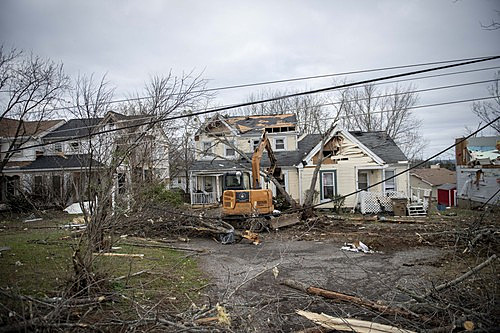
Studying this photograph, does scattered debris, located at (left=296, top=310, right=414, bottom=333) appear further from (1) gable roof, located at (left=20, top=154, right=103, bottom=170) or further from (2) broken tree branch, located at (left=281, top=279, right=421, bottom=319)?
(1) gable roof, located at (left=20, top=154, right=103, bottom=170)

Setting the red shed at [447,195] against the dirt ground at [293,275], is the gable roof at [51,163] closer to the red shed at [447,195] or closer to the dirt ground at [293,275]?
the dirt ground at [293,275]

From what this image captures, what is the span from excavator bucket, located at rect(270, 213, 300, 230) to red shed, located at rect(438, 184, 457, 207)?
1766 cm

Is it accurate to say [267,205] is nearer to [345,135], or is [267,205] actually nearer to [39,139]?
[345,135]

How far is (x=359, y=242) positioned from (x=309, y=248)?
1.60m

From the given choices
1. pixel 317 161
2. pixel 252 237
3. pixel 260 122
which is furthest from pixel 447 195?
pixel 252 237

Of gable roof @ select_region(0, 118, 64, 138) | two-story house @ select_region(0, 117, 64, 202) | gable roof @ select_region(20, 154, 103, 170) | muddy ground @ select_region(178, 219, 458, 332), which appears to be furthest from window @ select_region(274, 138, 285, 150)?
two-story house @ select_region(0, 117, 64, 202)

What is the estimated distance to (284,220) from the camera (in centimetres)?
1312

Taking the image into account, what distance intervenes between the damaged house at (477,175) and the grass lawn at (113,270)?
64.4 feet

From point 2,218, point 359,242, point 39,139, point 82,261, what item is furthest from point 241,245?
point 39,139

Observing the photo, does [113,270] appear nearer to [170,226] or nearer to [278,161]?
[170,226]

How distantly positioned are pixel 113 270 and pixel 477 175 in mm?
24051

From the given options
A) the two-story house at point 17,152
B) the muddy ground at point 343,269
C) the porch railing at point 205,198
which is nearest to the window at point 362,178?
the muddy ground at point 343,269

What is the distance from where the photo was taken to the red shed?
25328 mm

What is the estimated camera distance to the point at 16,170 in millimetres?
22969
